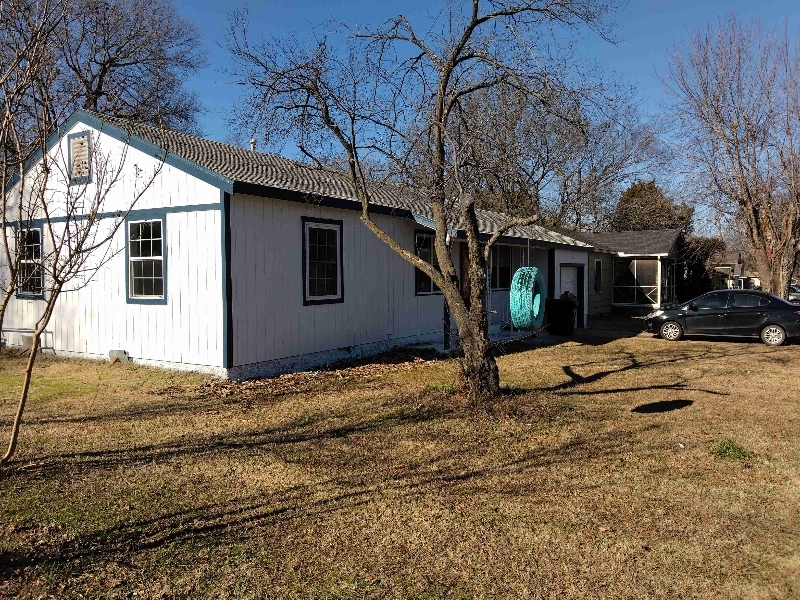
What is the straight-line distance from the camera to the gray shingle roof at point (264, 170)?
9.98m

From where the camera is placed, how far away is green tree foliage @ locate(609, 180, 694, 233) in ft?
120

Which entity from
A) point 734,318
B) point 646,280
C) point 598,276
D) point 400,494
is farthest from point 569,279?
point 400,494

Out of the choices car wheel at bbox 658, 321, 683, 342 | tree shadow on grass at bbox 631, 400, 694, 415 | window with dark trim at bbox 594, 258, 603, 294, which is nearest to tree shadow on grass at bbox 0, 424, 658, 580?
tree shadow on grass at bbox 631, 400, 694, 415

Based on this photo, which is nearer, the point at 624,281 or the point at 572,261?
the point at 572,261

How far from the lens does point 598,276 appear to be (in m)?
25.3

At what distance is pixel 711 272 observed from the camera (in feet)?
107

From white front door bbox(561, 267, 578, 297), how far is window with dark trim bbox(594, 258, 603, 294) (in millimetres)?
4444

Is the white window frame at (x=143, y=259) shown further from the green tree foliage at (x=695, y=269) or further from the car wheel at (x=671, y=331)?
the green tree foliage at (x=695, y=269)

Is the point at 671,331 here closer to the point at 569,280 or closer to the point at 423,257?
the point at 569,280

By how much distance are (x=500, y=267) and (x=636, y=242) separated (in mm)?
11542

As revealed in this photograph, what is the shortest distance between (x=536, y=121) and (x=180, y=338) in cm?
664

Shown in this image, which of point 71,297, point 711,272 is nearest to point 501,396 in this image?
point 71,297

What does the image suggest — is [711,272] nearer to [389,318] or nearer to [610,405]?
[389,318]

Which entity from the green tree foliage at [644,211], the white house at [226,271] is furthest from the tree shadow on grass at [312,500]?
the green tree foliage at [644,211]
